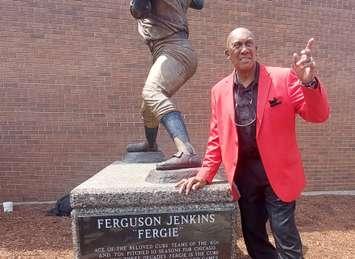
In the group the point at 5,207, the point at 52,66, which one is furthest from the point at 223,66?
the point at 5,207

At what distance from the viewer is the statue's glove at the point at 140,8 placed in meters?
3.19

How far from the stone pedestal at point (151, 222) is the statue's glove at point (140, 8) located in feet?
4.16

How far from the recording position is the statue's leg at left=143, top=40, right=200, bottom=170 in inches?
114

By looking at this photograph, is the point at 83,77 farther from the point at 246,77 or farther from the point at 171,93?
the point at 246,77

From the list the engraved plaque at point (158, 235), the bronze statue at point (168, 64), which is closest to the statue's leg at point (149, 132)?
the bronze statue at point (168, 64)

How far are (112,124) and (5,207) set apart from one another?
2.16 meters

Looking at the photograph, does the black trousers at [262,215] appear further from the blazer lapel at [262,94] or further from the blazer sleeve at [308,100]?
the blazer sleeve at [308,100]

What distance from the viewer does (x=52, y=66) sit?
23.9 ft

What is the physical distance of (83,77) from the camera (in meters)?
7.38

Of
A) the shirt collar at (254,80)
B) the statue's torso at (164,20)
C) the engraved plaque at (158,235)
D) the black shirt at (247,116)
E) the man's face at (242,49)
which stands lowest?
the engraved plaque at (158,235)

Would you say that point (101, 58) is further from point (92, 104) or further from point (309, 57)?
point (309, 57)

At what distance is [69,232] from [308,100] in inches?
160

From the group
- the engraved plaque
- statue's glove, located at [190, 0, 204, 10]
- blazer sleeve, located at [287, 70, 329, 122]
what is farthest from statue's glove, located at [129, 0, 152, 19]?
the engraved plaque

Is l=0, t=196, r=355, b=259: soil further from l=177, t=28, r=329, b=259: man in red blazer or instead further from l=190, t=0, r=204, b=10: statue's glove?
l=190, t=0, r=204, b=10: statue's glove
